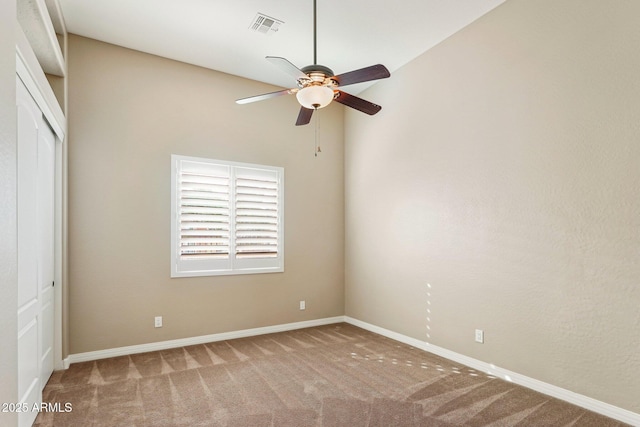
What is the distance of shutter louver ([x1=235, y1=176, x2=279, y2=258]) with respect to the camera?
4875 millimetres

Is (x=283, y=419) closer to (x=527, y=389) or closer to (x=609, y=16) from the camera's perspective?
(x=527, y=389)

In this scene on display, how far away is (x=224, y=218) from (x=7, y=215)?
132 inches

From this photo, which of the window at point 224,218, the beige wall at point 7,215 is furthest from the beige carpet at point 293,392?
the beige wall at point 7,215

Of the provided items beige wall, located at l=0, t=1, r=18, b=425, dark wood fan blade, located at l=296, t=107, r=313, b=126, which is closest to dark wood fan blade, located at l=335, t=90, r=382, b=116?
dark wood fan blade, located at l=296, t=107, r=313, b=126

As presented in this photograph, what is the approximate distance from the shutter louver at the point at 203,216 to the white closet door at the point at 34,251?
1334 mm

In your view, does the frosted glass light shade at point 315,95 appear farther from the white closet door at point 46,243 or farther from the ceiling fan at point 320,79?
the white closet door at point 46,243

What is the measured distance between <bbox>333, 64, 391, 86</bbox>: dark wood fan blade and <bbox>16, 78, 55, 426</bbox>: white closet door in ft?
7.13

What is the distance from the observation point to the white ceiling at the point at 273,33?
3500 mm

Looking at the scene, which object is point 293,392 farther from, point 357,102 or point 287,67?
point 287,67

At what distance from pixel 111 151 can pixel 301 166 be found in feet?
8.10

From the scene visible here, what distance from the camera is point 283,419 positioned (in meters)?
2.69

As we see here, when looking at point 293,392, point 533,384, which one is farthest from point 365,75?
point 533,384

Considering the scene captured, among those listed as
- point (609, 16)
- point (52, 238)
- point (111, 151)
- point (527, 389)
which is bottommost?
point (527, 389)

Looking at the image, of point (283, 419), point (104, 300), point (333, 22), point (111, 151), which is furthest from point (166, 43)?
point (283, 419)
